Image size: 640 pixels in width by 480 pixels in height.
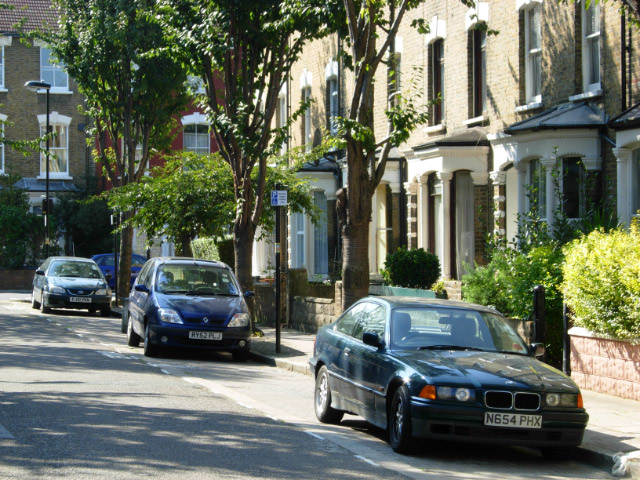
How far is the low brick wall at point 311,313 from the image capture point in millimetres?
20759

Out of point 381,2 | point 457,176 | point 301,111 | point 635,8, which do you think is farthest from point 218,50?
point 635,8

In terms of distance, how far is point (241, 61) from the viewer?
20281 millimetres

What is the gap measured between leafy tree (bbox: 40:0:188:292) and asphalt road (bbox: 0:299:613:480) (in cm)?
1517

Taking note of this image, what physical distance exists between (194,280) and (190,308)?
1133mm

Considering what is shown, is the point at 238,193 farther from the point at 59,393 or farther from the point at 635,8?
the point at 635,8

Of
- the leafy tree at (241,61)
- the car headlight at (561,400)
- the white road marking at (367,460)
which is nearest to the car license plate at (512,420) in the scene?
the car headlight at (561,400)

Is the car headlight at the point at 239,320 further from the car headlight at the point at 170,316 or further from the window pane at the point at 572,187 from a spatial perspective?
the window pane at the point at 572,187

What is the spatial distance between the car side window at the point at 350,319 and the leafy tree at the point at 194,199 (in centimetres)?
1453

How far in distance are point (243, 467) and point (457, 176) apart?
56.0ft

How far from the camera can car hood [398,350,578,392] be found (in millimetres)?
8469

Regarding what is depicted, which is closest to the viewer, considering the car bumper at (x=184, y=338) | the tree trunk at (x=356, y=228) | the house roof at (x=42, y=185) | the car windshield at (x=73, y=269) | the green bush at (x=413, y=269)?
the tree trunk at (x=356, y=228)

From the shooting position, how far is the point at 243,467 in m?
7.74

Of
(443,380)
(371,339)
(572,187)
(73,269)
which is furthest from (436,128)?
(443,380)

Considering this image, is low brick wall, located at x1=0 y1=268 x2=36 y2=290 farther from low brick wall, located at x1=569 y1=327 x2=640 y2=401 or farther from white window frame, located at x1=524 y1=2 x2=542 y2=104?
low brick wall, located at x1=569 y1=327 x2=640 y2=401
